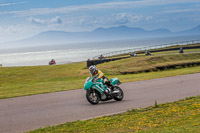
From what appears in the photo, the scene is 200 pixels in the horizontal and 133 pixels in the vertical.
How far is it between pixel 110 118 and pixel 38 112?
3.31m

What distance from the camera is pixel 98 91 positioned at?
1307 centimetres

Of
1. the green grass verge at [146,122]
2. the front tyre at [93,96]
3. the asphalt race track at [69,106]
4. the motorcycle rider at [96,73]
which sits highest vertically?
the motorcycle rider at [96,73]

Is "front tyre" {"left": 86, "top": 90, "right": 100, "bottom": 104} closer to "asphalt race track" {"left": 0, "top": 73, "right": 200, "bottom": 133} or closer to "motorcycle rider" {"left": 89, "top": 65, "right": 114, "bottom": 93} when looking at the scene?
"asphalt race track" {"left": 0, "top": 73, "right": 200, "bottom": 133}

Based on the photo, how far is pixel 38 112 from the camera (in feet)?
38.0

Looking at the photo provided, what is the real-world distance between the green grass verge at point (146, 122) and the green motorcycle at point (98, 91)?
2.75m

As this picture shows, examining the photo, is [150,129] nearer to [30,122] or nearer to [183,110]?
[183,110]

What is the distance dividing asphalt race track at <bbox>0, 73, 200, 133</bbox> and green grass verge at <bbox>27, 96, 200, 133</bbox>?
3.05ft

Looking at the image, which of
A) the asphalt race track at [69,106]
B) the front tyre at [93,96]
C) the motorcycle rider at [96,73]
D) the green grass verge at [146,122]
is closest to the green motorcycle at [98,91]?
the front tyre at [93,96]

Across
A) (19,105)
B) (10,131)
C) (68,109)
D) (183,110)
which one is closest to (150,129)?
(183,110)

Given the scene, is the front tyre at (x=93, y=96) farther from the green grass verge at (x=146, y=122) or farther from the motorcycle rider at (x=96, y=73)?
the green grass verge at (x=146, y=122)

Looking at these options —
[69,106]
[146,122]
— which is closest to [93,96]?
[69,106]

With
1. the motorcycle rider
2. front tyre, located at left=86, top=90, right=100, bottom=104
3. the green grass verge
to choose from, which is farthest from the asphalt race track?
the green grass verge

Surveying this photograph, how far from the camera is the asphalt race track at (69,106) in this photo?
10.0m

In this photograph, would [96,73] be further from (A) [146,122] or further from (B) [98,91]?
(A) [146,122]
